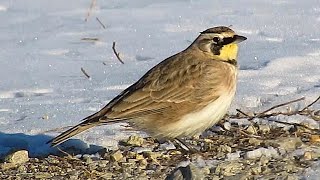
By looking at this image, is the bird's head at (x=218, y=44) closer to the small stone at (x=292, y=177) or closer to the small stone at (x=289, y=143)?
the small stone at (x=289, y=143)

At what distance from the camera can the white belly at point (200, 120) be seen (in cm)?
612

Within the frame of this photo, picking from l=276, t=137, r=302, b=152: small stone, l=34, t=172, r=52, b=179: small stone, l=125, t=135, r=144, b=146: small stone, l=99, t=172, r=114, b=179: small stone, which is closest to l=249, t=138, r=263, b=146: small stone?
l=276, t=137, r=302, b=152: small stone

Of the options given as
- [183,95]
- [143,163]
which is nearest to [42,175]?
[143,163]

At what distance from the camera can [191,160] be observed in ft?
20.2

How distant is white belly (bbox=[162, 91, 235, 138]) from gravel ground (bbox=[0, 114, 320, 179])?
0.18 metres

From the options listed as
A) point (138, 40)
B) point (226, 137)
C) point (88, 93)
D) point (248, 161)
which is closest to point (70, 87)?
point (88, 93)

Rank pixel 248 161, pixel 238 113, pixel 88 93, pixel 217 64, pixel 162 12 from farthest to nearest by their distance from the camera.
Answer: pixel 162 12 → pixel 88 93 → pixel 238 113 → pixel 217 64 → pixel 248 161

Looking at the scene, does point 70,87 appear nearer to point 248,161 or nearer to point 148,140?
point 148,140

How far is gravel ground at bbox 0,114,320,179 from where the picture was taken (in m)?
5.81

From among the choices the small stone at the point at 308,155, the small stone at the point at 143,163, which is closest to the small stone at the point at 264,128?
the small stone at the point at 308,155

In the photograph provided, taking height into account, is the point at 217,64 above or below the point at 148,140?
above

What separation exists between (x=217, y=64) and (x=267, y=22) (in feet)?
10.1

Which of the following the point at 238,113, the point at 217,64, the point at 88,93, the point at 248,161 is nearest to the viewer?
the point at 248,161

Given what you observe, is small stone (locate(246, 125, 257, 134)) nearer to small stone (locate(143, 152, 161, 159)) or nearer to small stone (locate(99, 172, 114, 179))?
small stone (locate(143, 152, 161, 159))
